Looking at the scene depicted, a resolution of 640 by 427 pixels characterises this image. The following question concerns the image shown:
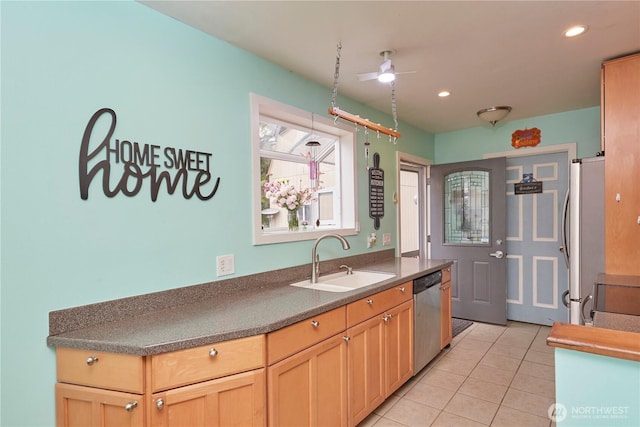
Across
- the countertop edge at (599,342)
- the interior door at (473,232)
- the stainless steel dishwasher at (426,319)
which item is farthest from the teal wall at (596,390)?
the interior door at (473,232)

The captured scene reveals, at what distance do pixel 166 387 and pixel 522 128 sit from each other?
4.33 meters

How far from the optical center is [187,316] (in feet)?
5.25

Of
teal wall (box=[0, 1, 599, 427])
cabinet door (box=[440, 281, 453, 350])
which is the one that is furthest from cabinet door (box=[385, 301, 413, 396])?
teal wall (box=[0, 1, 599, 427])

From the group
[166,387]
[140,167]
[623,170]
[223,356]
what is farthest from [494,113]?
[166,387]

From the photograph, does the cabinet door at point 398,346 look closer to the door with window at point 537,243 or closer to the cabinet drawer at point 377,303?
the cabinet drawer at point 377,303

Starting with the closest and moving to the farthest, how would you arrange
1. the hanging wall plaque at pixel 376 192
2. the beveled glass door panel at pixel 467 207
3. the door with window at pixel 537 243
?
the hanging wall plaque at pixel 376 192 < the door with window at pixel 537 243 < the beveled glass door panel at pixel 467 207

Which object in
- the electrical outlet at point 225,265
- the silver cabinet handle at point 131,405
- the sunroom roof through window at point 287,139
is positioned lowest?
the silver cabinet handle at point 131,405

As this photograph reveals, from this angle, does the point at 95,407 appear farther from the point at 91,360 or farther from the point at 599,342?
the point at 599,342

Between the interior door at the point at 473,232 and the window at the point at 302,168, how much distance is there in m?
1.79

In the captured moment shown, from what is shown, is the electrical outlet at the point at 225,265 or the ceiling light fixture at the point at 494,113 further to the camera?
the ceiling light fixture at the point at 494,113

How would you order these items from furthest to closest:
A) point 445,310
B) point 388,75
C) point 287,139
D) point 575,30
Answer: point 445,310
point 287,139
point 388,75
point 575,30

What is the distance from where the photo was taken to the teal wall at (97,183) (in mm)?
1296

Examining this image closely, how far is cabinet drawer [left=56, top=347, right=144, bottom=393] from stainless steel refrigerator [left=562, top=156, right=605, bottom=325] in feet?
8.58

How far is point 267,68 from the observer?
2312mm
